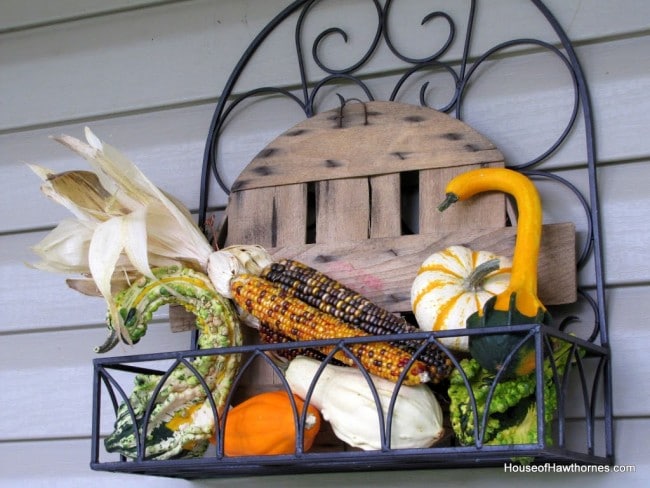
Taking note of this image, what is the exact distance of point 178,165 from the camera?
5.18 ft

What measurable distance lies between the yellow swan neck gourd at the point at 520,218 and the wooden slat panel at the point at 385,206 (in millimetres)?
86

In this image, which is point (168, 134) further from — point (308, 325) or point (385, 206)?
point (308, 325)

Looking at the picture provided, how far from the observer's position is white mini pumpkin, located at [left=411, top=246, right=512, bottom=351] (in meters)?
1.17

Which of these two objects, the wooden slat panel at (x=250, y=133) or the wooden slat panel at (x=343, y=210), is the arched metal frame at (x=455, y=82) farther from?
the wooden slat panel at (x=343, y=210)

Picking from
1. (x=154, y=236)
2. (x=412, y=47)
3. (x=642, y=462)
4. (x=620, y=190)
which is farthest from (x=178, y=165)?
(x=642, y=462)

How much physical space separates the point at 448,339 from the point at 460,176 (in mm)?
235

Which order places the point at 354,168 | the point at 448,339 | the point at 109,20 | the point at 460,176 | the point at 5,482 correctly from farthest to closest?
the point at 109,20 → the point at 5,482 → the point at 354,168 → the point at 460,176 → the point at 448,339

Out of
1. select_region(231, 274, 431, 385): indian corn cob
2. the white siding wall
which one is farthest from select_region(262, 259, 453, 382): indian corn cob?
the white siding wall

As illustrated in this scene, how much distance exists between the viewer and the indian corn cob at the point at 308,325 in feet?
3.78

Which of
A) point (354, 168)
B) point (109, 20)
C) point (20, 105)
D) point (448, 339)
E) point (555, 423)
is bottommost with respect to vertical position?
point (555, 423)

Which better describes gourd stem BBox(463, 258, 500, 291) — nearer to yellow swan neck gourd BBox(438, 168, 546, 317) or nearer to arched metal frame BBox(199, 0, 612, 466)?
yellow swan neck gourd BBox(438, 168, 546, 317)

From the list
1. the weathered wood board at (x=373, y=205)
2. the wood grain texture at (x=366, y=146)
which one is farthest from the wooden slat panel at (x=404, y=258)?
the wood grain texture at (x=366, y=146)

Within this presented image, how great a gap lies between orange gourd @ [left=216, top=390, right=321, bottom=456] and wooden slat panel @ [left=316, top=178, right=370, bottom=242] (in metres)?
0.25

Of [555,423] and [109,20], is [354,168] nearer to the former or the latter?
[555,423]
